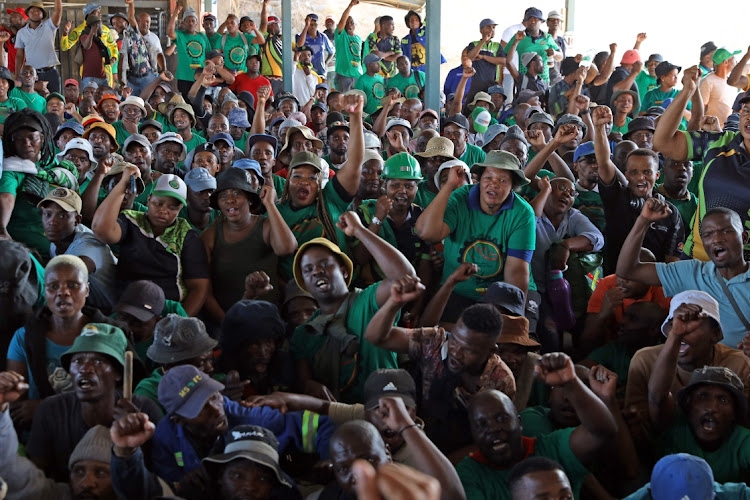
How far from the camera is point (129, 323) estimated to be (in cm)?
417

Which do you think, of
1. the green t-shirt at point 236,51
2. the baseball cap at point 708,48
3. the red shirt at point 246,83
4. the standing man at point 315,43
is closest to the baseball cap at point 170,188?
the red shirt at point 246,83

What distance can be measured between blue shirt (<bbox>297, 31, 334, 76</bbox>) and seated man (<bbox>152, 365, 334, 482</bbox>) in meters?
8.73

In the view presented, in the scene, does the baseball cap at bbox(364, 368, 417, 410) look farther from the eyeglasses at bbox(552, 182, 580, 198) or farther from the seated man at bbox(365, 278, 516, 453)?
the eyeglasses at bbox(552, 182, 580, 198)

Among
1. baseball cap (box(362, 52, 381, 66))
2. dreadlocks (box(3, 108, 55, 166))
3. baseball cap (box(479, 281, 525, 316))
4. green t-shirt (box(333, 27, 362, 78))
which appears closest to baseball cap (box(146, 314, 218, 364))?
baseball cap (box(479, 281, 525, 316))

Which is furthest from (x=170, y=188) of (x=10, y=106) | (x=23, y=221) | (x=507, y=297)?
(x=10, y=106)

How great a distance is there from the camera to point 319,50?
11.7m

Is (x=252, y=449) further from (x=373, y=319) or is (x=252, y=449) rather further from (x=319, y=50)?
(x=319, y=50)

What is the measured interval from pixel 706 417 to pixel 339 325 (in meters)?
1.67

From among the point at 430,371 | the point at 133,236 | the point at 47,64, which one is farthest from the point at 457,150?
the point at 47,64

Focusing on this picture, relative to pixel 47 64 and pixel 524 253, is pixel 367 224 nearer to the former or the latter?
pixel 524 253

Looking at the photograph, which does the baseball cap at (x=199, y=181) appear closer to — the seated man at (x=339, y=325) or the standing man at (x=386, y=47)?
the seated man at (x=339, y=325)

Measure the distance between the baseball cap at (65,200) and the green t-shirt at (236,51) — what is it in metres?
5.92

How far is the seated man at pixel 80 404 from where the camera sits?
10.9ft

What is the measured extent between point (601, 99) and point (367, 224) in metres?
6.08
